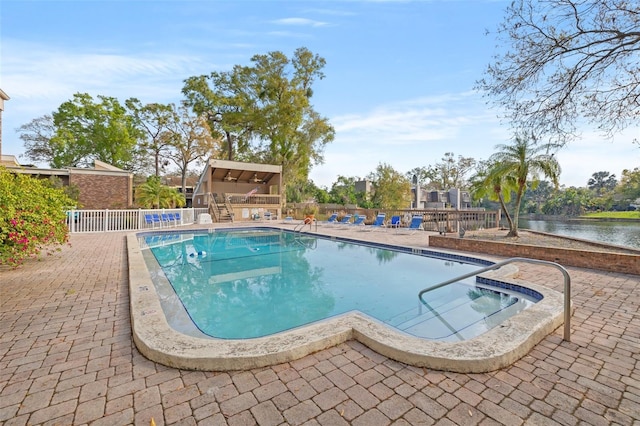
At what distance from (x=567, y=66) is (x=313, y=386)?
679 centimetres

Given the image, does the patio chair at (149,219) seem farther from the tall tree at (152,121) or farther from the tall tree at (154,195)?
the tall tree at (152,121)

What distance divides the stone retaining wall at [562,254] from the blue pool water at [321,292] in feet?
3.38

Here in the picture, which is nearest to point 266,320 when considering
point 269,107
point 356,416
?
point 356,416

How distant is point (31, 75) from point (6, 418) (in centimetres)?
1395

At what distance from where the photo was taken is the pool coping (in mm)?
2287

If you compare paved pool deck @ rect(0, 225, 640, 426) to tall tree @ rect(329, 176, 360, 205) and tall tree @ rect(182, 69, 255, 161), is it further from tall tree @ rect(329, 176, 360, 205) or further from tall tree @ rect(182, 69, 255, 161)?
tall tree @ rect(329, 176, 360, 205)

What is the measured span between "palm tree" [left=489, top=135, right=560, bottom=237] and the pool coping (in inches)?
Answer: 352

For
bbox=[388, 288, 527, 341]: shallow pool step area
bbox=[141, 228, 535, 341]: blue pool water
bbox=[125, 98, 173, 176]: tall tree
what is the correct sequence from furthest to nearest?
bbox=[125, 98, 173, 176]: tall tree → bbox=[141, 228, 535, 341]: blue pool water → bbox=[388, 288, 527, 341]: shallow pool step area

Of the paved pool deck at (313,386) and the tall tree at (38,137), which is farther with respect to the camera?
the tall tree at (38,137)

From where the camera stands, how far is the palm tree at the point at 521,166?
33.4 ft

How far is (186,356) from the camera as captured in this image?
7.55ft

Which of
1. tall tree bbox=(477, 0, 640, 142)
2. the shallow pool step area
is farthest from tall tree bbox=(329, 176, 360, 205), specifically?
the shallow pool step area

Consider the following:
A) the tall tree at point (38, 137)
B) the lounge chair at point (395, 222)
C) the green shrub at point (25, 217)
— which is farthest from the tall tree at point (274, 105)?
the green shrub at point (25, 217)

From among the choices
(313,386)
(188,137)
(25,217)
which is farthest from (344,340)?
(188,137)
